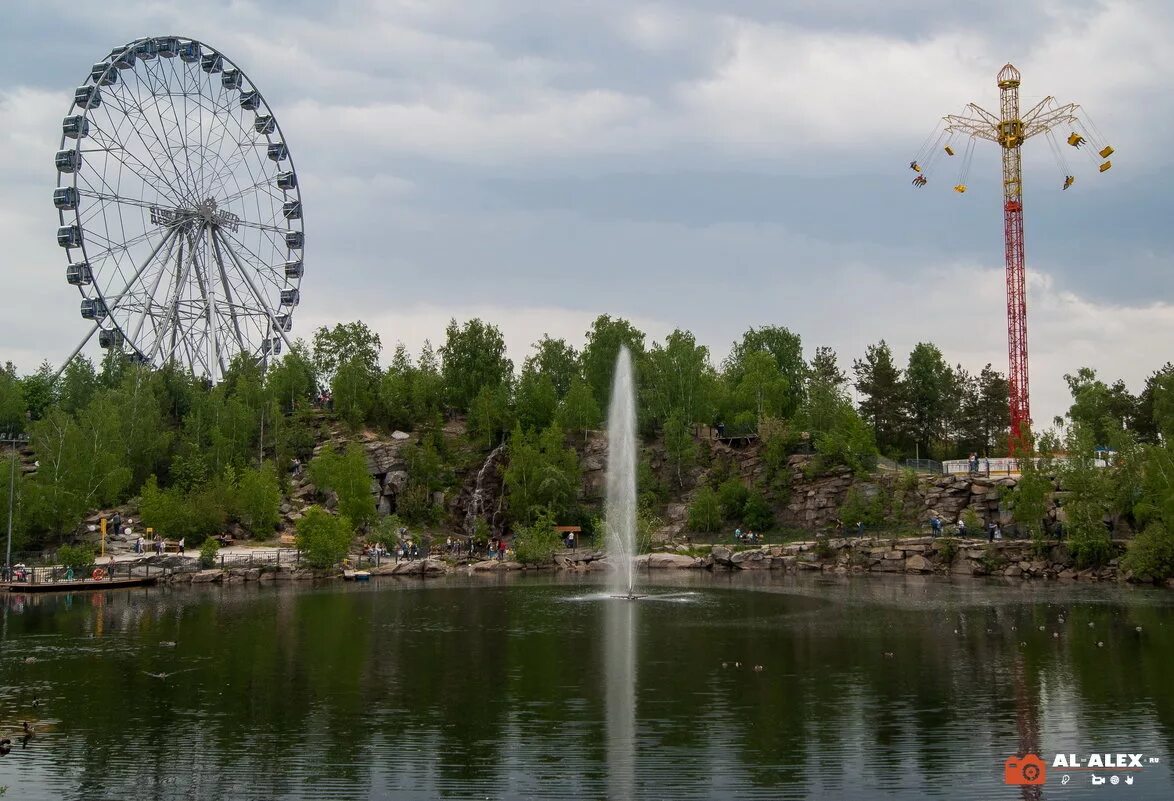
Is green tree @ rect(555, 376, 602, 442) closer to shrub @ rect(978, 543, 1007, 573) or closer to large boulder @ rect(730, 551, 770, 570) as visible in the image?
large boulder @ rect(730, 551, 770, 570)

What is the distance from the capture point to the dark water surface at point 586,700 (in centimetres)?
1906

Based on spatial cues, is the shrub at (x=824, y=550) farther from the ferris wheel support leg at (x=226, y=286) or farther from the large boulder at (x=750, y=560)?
the ferris wheel support leg at (x=226, y=286)

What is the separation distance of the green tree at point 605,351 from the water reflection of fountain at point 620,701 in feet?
179

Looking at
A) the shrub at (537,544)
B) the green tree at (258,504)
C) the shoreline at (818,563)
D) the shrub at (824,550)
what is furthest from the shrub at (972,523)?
the green tree at (258,504)

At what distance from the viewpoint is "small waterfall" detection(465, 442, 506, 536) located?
82.8m

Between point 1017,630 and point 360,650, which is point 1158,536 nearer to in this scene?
point 1017,630

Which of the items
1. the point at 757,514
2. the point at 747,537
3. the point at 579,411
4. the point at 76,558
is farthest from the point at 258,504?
the point at 757,514

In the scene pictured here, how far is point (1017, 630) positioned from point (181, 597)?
36.6 m

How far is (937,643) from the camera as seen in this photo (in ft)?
111

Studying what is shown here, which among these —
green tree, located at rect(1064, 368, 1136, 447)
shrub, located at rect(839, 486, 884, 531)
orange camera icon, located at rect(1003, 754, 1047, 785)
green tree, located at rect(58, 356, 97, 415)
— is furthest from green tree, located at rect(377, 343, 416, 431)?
orange camera icon, located at rect(1003, 754, 1047, 785)

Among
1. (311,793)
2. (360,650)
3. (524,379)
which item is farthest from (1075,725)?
(524,379)

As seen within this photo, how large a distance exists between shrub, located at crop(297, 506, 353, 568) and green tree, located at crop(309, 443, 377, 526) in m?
5.21

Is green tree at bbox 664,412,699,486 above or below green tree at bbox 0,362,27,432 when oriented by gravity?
A: below

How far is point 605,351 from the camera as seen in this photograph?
9725 cm
